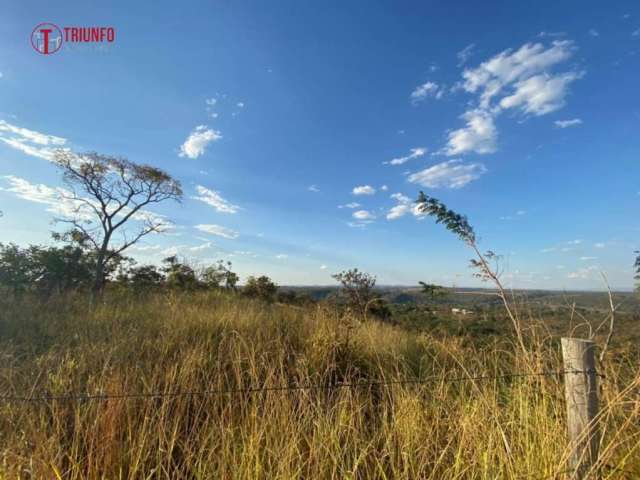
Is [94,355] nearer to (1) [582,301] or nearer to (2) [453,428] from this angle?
(2) [453,428]

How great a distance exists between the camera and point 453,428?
2.31 meters

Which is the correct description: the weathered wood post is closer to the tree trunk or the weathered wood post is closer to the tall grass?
the tall grass

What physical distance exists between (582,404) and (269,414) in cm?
194

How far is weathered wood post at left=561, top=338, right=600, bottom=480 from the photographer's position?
5.29ft

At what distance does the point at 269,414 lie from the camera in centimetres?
217

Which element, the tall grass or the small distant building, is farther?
the small distant building

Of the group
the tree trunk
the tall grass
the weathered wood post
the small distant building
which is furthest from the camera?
the tree trunk

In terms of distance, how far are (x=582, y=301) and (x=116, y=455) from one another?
394cm

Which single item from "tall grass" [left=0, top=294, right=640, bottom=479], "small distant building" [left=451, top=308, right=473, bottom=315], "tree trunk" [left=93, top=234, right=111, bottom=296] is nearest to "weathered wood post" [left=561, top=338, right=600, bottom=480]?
"tall grass" [left=0, top=294, right=640, bottom=479]

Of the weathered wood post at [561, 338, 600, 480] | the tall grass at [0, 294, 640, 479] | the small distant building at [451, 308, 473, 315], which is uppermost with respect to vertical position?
the small distant building at [451, 308, 473, 315]

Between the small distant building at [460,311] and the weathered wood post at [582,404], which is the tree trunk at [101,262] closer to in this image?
the small distant building at [460,311]

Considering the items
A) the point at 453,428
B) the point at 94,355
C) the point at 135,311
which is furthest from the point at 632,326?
the point at 135,311

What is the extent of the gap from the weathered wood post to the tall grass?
0.09 metres

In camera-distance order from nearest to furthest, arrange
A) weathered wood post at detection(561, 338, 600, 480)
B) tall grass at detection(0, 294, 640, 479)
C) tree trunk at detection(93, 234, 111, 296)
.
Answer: weathered wood post at detection(561, 338, 600, 480), tall grass at detection(0, 294, 640, 479), tree trunk at detection(93, 234, 111, 296)
